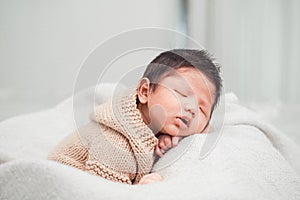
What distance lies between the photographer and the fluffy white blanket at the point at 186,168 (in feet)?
1.85

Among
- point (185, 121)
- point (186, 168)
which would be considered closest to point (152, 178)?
point (186, 168)

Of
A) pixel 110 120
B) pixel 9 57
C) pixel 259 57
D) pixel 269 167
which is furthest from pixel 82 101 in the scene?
pixel 259 57

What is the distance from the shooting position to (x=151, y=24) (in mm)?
2090

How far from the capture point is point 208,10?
7.04 feet

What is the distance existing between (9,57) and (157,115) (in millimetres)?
1194

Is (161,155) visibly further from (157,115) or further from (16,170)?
(16,170)

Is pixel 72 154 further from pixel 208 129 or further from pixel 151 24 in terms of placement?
A: pixel 151 24

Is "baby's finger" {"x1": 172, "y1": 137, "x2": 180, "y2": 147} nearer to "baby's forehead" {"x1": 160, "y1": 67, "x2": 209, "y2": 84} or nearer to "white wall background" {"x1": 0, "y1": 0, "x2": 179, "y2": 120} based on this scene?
"baby's forehead" {"x1": 160, "y1": 67, "x2": 209, "y2": 84}

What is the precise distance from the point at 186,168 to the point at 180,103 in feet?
0.53

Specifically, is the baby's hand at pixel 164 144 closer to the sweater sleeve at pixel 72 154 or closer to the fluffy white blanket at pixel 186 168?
the fluffy white blanket at pixel 186 168

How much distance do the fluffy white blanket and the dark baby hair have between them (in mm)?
125

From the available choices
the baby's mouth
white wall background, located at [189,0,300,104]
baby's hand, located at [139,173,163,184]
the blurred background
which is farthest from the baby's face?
white wall background, located at [189,0,300,104]

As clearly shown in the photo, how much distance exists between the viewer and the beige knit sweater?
31.1 inches

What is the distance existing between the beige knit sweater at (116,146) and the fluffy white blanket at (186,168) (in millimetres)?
43
